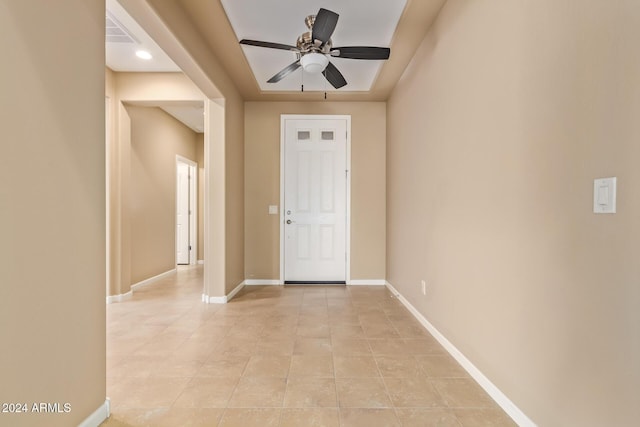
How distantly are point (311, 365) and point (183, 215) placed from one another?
5.24 m

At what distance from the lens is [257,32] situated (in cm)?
287

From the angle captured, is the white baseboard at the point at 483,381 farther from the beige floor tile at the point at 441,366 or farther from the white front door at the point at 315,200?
the white front door at the point at 315,200

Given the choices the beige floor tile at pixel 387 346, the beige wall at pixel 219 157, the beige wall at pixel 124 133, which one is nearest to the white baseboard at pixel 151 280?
the beige wall at pixel 124 133

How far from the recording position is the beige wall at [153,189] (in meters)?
4.39

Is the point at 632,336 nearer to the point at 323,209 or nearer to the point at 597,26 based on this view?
the point at 597,26

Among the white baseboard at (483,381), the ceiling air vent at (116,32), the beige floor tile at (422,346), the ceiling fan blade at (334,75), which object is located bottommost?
the beige floor tile at (422,346)

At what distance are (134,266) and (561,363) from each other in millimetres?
4762

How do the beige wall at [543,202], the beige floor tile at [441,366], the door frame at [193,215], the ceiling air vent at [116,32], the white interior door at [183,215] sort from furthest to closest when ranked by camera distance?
1. the door frame at [193,215]
2. the white interior door at [183,215]
3. the ceiling air vent at [116,32]
4. the beige floor tile at [441,366]
5. the beige wall at [543,202]

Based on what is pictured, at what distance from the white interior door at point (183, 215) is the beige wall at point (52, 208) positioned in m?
5.12

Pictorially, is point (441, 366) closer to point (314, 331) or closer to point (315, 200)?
point (314, 331)

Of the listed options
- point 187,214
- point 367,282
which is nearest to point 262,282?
point 367,282

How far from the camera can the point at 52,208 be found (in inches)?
51.3

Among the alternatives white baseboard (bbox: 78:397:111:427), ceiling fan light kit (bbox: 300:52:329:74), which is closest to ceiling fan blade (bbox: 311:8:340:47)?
ceiling fan light kit (bbox: 300:52:329:74)

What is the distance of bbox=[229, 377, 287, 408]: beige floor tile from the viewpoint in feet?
5.74
